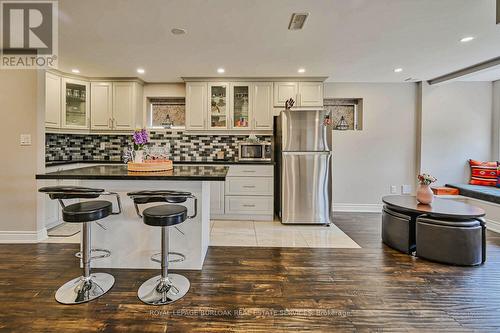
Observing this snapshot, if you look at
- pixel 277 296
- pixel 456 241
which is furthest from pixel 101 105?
pixel 456 241

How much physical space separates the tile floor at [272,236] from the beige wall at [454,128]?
7.98ft

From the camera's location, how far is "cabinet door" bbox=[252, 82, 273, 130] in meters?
4.51

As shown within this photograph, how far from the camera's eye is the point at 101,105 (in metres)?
4.54

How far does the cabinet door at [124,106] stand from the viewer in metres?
4.54

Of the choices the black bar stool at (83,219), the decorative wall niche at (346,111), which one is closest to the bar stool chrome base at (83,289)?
the black bar stool at (83,219)

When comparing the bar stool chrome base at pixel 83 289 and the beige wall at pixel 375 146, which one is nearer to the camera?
the bar stool chrome base at pixel 83 289

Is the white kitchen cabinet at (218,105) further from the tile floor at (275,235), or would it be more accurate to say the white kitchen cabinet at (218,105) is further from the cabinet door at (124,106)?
the tile floor at (275,235)

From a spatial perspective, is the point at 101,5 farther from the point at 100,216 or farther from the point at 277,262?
the point at 277,262

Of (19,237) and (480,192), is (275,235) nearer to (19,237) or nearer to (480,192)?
(19,237)

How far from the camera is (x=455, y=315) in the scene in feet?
6.21

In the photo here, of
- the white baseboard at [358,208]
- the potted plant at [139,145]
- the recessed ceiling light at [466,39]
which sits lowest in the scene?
the white baseboard at [358,208]

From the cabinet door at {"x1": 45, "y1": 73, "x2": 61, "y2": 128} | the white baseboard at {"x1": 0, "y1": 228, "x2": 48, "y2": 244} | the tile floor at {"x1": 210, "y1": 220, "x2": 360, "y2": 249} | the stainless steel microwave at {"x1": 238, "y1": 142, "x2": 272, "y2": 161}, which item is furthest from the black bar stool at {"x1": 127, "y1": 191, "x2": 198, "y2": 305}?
the cabinet door at {"x1": 45, "y1": 73, "x2": 61, "y2": 128}

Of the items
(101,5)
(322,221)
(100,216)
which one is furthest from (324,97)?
(100,216)

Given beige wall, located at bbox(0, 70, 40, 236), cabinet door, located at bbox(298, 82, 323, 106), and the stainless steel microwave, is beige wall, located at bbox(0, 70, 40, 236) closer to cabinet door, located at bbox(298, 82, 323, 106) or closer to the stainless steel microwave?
the stainless steel microwave
